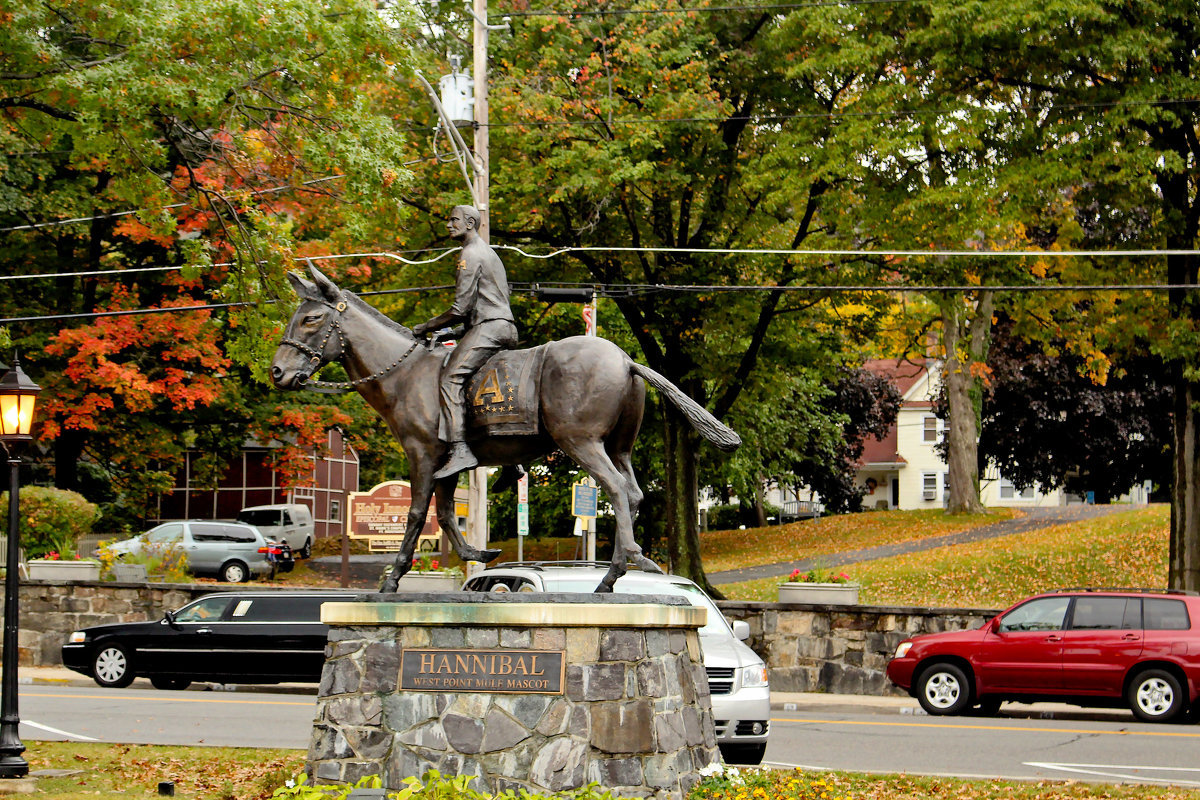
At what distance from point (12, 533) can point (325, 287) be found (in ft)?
14.8

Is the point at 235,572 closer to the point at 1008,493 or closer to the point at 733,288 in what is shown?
the point at 733,288

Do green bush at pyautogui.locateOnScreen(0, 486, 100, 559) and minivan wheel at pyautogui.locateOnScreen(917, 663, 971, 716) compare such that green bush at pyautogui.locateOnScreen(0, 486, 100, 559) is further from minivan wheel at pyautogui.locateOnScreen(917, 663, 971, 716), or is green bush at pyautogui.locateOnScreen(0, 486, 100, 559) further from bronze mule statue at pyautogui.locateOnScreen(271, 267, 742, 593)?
bronze mule statue at pyautogui.locateOnScreen(271, 267, 742, 593)

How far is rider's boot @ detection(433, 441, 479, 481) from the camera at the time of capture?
1024 cm

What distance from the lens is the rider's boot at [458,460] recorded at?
33.6 ft

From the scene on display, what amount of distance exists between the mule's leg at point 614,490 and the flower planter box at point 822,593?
40.6ft

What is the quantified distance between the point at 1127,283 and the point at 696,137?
8706mm

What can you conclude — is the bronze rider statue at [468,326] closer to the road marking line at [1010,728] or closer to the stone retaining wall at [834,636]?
the road marking line at [1010,728]

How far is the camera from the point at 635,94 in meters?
26.8

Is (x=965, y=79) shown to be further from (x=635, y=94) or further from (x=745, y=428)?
(x=745, y=428)

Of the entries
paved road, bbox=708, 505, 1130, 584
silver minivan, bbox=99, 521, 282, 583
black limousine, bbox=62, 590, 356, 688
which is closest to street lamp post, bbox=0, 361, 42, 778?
black limousine, bbox=62, 590, 356, 688

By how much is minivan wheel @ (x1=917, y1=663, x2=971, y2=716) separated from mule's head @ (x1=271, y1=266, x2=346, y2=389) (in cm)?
1155

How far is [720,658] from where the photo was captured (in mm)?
13570

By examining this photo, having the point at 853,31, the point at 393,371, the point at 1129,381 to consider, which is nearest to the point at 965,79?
the point at 853,31

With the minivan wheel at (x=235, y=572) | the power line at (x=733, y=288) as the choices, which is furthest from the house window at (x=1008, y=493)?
the minivan wheel at (x=235, y=572)
